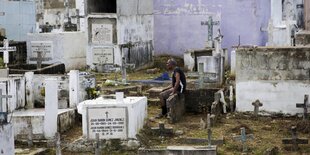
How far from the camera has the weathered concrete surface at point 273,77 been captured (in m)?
17.2

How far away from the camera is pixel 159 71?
26453mm

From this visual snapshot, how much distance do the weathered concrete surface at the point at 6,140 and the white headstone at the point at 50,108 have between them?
4.71m

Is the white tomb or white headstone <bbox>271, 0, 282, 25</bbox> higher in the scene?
white headstone <bbox>271, 0, 282, 25</bbox>

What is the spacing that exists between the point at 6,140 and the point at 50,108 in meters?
5.01

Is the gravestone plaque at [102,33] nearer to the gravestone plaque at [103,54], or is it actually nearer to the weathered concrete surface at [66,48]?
the gravestone plaque at [103,54]

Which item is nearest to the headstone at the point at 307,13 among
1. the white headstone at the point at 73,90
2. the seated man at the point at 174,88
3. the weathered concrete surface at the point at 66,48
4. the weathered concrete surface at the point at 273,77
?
the weathered concrete surface at the point at 66,48

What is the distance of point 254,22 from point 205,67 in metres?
8.65

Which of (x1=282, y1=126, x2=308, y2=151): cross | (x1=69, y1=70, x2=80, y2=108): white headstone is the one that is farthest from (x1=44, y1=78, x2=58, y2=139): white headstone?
(x1=282, y1=126, x2=308, y2=151): cross

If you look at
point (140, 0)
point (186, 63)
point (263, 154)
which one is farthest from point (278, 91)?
point (140, 0)

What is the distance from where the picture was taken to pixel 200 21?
98.4ft

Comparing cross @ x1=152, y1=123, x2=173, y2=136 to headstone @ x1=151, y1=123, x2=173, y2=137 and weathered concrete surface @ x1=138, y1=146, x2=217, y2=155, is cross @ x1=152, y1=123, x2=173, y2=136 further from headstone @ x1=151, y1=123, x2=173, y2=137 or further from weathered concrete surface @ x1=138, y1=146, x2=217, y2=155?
weathered concrete surface @ x1=138, y1=146, x2=217, y2=155

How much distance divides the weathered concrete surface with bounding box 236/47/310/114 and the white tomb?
432 centimetres

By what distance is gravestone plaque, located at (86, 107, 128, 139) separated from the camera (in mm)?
14086

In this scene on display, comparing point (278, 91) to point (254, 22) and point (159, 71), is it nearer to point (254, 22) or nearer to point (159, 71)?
point (159, 71)
